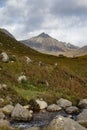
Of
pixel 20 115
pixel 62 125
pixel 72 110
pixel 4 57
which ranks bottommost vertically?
pixel 72 110

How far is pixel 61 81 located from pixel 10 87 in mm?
11102

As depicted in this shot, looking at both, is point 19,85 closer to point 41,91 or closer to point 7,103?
point 41,91

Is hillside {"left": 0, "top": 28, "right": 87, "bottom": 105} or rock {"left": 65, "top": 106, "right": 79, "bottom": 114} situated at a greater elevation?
hillside {"left": 0, "top": 28, "right": 87, "bottom": 105}

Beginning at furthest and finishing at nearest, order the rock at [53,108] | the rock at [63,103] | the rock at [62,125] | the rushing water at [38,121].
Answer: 1. the rock at [63,103]
2. the rock at [53,108]
3. the rushing water at [38,121]
4. the rock at [62,125]

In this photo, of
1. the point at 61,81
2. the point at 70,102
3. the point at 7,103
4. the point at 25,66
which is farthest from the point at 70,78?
the point at 7,103

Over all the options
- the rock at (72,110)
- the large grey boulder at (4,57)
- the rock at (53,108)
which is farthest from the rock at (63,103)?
the large grey boulder at (4,57)

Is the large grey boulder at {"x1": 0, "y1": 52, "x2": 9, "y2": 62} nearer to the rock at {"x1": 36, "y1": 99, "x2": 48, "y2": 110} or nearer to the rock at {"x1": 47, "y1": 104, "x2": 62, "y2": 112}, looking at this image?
the rock at {"x1": 36, "y1": 99, "x2": 48, "y2": 110}

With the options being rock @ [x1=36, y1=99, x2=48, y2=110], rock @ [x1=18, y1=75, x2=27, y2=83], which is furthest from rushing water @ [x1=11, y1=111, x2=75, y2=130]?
rock @ [x1=18, y1=75, x2=27, y2=83]

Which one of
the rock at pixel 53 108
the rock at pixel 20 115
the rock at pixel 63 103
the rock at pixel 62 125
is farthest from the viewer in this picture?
the rock at pixel 63 103

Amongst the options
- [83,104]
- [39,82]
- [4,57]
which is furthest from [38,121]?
[4,57]

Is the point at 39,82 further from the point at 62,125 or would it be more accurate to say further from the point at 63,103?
the point at 62,125

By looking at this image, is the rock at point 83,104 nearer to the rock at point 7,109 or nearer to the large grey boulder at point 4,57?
the rock at point 7,109

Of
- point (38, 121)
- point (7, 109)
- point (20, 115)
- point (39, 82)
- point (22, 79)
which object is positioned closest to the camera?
point (38, 121)

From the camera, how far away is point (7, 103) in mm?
43250
